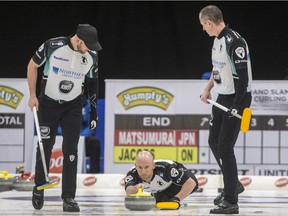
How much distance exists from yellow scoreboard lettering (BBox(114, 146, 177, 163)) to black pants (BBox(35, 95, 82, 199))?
3233mm

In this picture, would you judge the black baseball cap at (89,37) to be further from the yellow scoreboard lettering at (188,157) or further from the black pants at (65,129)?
the yellow scoreboard lettering at (188,157)

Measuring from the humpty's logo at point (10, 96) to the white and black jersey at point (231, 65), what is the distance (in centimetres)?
415


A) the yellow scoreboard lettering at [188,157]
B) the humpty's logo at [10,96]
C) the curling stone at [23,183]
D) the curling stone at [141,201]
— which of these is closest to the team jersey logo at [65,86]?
the curling stone at [141,201]

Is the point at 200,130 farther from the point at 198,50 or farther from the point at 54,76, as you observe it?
the point at 54,76

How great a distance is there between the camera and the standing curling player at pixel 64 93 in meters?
6.26

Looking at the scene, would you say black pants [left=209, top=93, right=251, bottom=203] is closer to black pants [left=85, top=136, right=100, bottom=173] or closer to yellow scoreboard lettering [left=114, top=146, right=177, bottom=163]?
yellow scoreboard lettering [left=114, top=146, right=177, bottom=163]

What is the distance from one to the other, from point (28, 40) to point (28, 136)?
7.59 ft

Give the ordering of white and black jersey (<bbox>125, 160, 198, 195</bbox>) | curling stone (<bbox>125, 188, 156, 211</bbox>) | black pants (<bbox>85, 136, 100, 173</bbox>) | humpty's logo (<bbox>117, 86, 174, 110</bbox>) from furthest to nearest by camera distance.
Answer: black pants (<bbox>85, 136, 100, 173</bbox>) < humpty's logo (<bbox>117, 86, 174, 110</bbox>) < white and black jersey (<bbox>125, 160, 198, 195</bbox>) < curling stone (<bbox>125, 188, 156, 211</bbox>)

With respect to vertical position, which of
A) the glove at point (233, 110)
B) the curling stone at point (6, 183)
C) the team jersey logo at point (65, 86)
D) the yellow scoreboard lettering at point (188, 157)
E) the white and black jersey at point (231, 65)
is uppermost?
the white and black jersey at point (231, 65)

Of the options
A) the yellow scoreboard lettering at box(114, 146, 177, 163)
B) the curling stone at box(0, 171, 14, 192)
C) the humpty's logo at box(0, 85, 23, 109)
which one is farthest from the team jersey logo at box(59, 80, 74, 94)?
the humpty's logo at box(0, 85, 23, 109)

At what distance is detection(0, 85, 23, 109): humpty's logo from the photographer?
389 inches

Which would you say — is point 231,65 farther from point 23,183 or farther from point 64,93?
point 23,183

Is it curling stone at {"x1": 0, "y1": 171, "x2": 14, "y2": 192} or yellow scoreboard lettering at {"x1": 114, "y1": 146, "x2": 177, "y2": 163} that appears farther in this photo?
yellow scoreboard lettering at {"x1": 114, "y1": 146, "x2": 177, "y2": 163}

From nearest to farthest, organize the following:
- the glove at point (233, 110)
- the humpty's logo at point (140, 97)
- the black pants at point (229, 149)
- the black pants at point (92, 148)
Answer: the glove at point (233, 110), the black pants at point (229, 149), the humpty's logo at point (140, 97), the black pants at point (92, 148)
